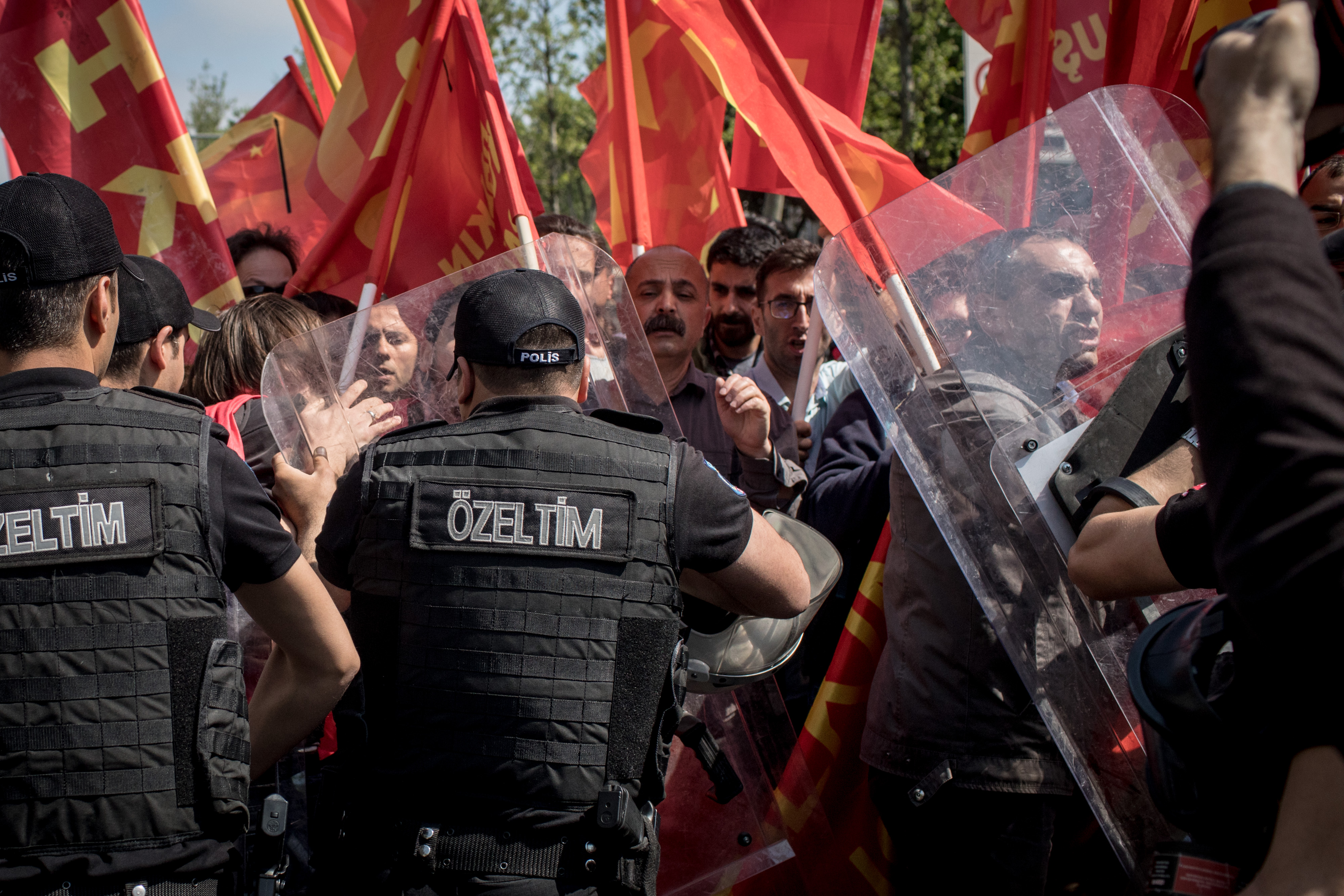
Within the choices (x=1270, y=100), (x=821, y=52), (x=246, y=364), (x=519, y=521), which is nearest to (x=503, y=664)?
(x=519, y=521)

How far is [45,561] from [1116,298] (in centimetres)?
217

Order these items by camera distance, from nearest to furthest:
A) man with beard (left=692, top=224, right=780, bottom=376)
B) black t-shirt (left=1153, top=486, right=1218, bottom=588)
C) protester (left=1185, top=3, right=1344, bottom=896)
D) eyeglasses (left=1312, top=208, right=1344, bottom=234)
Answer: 1. protester (left=1185, top=3, right=1344, bottom=896)
2. black t-shirt (left=1153, top=486, right=1218, bottom=588)
3. eyeglasses (left=1312, top=208, right=1344, bottom=234)
4. man with beard (left=692, top=224, right=780, bottom=376)

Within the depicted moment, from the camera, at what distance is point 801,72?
4.78 metres

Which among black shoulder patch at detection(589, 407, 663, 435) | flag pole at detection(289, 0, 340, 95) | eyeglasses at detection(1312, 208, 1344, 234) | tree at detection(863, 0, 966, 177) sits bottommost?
black shoulder patch at detection(589, 407, 663, 435)

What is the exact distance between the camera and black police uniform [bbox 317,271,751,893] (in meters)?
2.01

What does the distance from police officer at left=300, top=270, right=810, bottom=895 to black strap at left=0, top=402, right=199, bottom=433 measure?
41cm

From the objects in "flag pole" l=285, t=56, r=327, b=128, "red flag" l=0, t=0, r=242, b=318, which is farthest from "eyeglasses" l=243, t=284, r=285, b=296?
"flag pole" l=285, t=56, r=327, b=128

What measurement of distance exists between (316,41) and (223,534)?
4.36 metres

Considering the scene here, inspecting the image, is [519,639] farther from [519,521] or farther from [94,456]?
[94,456]

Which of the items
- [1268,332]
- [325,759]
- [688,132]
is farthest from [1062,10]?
[325,759]

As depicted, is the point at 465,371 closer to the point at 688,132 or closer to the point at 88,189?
the point at 88,189

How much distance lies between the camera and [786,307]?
4609 mm

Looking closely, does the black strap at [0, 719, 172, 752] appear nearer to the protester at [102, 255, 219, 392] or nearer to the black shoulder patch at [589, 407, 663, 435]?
the protester at [102, 255, 219, 392]

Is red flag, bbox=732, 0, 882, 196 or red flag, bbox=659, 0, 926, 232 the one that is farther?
red flag, bbox=732, 0, 882, 196
